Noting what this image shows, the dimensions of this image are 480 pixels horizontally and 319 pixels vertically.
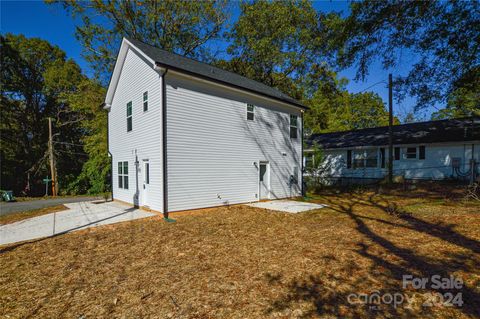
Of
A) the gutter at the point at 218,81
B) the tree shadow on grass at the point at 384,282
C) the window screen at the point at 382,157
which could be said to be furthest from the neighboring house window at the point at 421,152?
the tree shadow on grass at the point at 384,282

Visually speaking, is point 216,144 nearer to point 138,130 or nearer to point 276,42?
point 138,130

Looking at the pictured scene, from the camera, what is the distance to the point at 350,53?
10211mm

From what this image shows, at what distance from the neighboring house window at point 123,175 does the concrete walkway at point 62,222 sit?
1.98m

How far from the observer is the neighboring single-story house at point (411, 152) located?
54.6 ft

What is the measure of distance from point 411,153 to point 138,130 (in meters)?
20.0

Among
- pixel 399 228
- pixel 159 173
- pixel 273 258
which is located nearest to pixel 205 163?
pixel 159 173

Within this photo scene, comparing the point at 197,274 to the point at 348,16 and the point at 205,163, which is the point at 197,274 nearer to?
the point at 205,163

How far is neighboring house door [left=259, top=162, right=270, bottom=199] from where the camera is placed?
1271 centimetres

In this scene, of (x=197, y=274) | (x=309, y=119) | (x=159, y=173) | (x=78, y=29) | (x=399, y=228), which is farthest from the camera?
(x=309, y=119)

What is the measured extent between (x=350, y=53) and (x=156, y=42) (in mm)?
17358

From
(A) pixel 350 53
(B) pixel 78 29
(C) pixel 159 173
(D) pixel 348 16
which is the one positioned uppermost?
A: (B) pixel 78 29

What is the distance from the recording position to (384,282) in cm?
379

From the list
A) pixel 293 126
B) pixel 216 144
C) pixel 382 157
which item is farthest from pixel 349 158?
pixel 216 144

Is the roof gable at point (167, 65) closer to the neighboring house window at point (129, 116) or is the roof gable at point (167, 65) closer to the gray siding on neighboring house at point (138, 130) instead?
the gray siding on neighboring house at point (138, 130)
